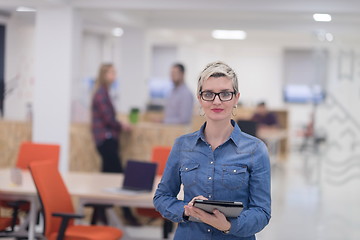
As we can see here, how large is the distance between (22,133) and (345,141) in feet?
14.7

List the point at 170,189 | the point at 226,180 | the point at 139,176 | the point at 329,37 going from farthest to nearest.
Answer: the point at 329,37
the point at 139,176
the point at 170,189
the point at 226,180

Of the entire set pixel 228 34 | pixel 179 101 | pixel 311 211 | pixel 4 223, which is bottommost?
pixel 311 211

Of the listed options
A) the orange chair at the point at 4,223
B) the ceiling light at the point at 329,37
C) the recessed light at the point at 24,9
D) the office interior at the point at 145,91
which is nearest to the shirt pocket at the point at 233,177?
the orange chair at the point at 4,223

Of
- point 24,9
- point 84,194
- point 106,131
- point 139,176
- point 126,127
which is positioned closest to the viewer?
point 84,194

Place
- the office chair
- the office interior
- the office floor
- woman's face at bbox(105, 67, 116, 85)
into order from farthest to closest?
1. the office interior
2. woman's face at bbox(105, 67, 116, 85)
3. the office floor
4. the office chair

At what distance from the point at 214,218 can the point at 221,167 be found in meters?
0.22

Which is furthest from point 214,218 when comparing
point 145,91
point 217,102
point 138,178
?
point 145,91

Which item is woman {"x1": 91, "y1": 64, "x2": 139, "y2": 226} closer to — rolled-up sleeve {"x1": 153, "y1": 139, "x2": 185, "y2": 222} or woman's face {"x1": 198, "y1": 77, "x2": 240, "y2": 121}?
rolled-up sleeve {"x1": 153, "y1": 139, "x2": 185, "y2": 222}

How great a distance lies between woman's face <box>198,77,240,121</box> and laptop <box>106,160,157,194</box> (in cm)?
274

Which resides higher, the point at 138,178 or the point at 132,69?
the point at 132,69

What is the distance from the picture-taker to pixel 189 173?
2912mm

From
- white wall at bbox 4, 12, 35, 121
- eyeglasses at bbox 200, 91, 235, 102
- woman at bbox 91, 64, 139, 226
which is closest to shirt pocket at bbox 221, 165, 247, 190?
eyeglasses at bbox 200, 91, 235, 102

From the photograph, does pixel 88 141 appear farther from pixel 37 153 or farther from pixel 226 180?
pixel 226 180

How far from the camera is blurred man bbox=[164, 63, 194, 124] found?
9.02m
